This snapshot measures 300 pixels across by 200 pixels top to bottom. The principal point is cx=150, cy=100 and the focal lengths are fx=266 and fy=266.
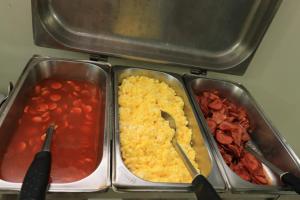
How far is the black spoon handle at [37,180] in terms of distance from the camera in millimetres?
705

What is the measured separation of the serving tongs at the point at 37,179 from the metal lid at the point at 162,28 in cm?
71

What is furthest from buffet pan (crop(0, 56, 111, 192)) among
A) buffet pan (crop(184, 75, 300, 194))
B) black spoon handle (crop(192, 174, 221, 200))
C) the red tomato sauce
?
buffet pan (crop(184, 75, 300, 194))

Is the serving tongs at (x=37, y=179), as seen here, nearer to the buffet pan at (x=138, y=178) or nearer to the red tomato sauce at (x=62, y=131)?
the red tomato sauce at (x=62, y=131)

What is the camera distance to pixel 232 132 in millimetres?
1347

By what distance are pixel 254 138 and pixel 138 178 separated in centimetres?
84

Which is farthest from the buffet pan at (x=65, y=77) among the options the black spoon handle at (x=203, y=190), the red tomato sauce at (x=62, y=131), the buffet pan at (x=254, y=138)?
the buffet pan at (x=254, y=138)

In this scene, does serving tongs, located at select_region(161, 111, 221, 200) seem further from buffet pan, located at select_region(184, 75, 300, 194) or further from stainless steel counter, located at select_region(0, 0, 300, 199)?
stainless steel counter, located at select_region(0, 0, 300, 199)

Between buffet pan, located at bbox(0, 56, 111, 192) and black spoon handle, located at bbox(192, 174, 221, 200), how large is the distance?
30cm

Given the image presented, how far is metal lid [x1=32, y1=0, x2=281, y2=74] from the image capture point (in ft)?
4.43

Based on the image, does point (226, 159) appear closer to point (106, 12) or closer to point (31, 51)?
point (106, 12)

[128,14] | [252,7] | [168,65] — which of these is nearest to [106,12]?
[128,14]

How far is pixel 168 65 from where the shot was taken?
1.51 metres

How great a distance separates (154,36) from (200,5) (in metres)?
0.29

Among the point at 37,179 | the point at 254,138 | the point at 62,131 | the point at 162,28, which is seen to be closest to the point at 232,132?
the point at 254,138
